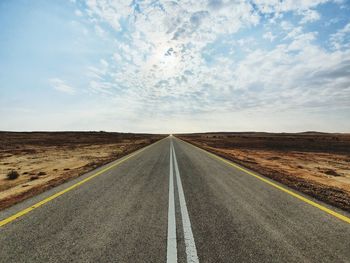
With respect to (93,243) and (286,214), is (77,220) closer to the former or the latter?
(93,243)

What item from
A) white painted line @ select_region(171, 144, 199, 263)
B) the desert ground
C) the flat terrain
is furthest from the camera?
the flat terrain

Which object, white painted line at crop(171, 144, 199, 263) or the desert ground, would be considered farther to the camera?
the desert ground

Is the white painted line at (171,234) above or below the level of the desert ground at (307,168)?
above

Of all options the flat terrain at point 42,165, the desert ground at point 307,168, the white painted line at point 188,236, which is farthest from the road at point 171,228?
the flat terrain at point 42,165

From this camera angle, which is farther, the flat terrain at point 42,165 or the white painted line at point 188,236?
the flat terrain at point 42,165

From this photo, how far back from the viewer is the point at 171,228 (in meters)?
3.85

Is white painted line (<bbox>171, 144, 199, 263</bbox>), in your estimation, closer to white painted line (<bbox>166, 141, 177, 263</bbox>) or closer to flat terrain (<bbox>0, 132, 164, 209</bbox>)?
white painted line (<bbox>166, 141, 177, 263</bbox>)

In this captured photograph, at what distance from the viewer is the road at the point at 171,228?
3.01 metres

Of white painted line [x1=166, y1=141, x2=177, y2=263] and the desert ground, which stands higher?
white painted line [x1=166, y1=141, x2=177, y2=263]

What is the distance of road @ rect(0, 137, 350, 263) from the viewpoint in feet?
9.89

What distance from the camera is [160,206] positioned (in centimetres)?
511

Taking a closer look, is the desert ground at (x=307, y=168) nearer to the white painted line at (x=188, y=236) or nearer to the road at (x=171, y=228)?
the road at (x=171, y=228)

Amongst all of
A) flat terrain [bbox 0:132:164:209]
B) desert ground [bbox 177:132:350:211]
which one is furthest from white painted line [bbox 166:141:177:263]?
flat terrain [bbox 0:132:164:209]

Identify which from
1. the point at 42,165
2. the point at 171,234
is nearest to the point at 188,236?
the point at 171,234
